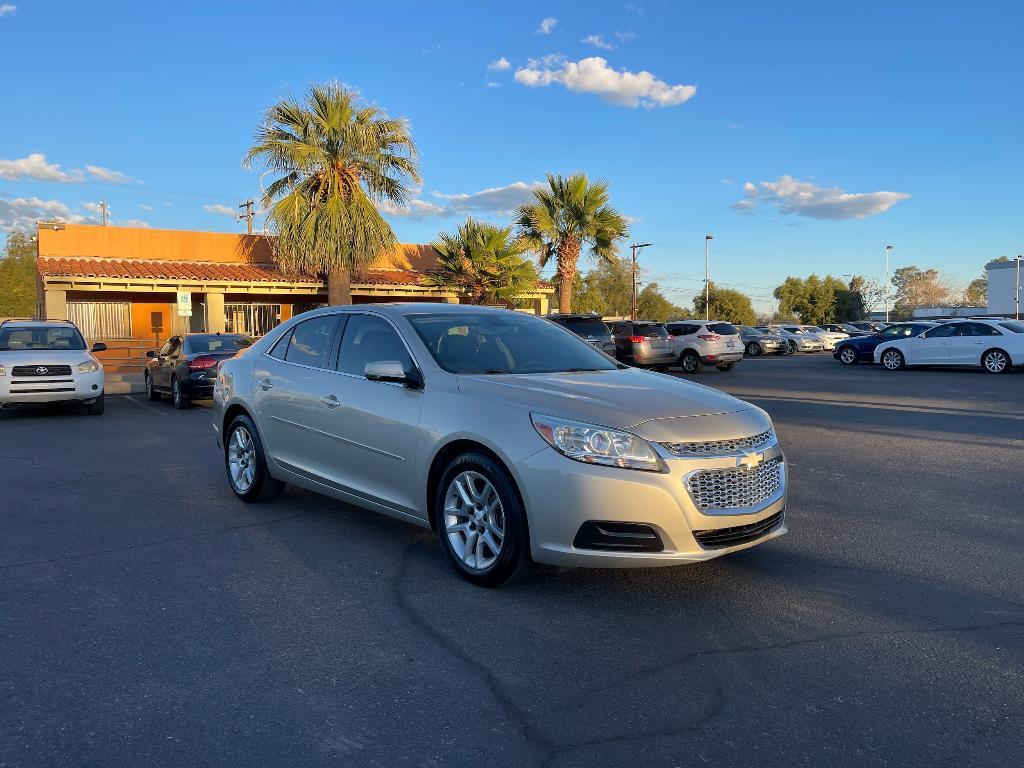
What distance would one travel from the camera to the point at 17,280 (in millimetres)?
75938

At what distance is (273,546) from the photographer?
539cm

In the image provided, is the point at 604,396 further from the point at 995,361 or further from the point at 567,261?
the point at 567,261

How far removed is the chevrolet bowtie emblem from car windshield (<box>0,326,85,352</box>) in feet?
42.2

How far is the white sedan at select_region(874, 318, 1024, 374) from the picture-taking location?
69.7ft

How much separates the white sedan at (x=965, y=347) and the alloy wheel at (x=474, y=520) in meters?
21.3

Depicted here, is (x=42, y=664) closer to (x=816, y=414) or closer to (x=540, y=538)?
(x=540, y=538)

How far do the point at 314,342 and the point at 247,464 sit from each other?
1.31m

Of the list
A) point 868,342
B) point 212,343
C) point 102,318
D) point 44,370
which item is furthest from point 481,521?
point 868,342

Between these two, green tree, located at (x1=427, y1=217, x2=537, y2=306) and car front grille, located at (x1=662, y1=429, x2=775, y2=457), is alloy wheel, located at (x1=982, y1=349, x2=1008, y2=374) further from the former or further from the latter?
car front grille, located at (x1=662, y1=429, x2=775, y2=457)

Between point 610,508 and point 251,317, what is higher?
point 251,317

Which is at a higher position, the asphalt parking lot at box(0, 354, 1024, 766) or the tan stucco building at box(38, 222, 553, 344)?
the tan stucco building at box(38, 222, 553, 344)

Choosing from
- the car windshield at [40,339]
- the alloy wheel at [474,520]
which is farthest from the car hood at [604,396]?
the car windshield at [40,339]

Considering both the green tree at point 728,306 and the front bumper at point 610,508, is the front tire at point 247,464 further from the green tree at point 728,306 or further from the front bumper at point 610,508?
the green tree at point 728,306

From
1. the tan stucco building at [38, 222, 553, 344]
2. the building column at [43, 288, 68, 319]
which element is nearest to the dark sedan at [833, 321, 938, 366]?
the tan stucco building at [38, 222, 553, 344]
